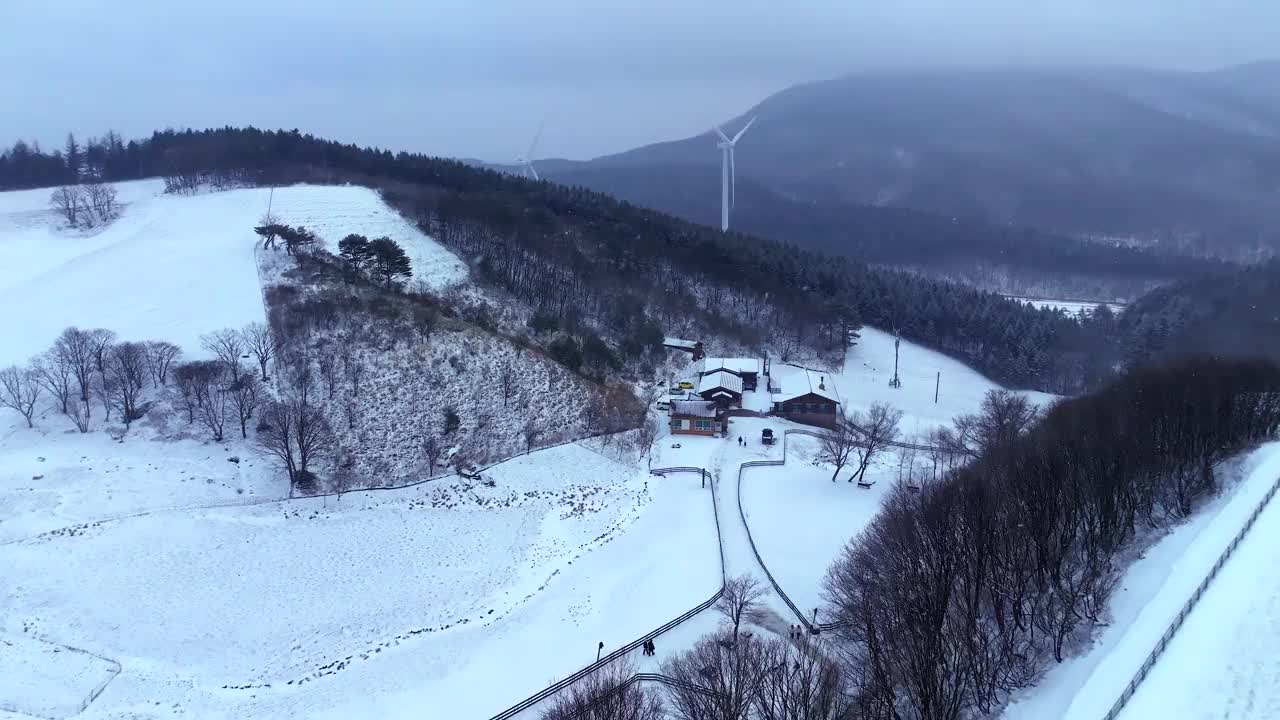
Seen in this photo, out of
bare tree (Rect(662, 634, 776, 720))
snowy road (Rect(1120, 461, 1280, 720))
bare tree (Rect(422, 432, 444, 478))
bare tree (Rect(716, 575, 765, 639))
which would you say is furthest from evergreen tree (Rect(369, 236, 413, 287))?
snowy road (Rect(1120, 461, 1280, 720))

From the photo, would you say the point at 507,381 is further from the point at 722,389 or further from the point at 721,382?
the point at 721,382

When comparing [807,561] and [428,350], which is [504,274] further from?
[807,561]

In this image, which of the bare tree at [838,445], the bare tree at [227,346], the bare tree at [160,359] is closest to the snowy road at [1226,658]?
the bare tree at [838,445]

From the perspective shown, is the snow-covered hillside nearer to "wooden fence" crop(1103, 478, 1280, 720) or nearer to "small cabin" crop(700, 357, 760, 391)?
"small cabin" crop(700, 357, 760, 391)

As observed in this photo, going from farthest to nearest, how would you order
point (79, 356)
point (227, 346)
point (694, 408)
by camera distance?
point (694, 408) → point (227, 346) → point (79, 356)

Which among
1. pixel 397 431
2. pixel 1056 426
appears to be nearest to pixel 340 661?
pixel 397 431

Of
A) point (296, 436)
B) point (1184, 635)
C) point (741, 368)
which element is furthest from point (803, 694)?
point (741, 368)

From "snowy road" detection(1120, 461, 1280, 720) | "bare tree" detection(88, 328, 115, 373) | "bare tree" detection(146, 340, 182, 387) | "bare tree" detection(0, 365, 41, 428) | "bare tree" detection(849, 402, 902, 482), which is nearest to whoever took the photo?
"snowy road" detection(1120, 461, 1280, 720)

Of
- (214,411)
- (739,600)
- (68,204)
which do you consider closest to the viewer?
(739,600)
